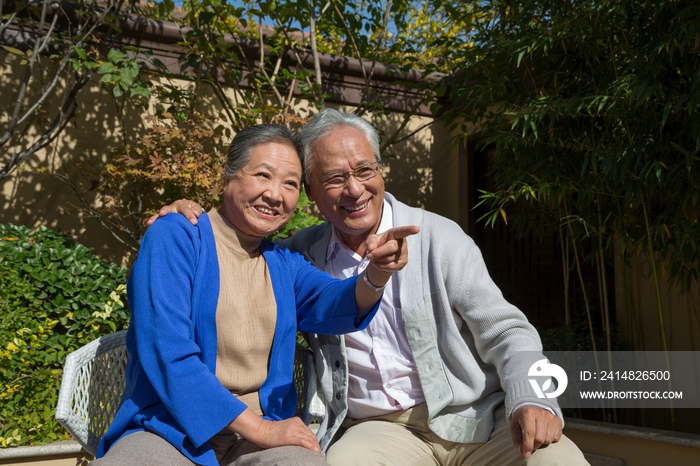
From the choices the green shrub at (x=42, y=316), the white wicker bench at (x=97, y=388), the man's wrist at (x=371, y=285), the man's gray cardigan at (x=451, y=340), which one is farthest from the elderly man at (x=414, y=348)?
the green shrub at (x=42, y=316)

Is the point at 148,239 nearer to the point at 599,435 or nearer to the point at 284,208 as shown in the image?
the point at 284,208

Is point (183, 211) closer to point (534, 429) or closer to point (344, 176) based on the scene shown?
point (344, 176)

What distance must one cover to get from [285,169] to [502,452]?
3.46ft

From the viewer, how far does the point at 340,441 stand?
205 cm

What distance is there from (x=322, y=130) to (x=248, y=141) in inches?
12.6

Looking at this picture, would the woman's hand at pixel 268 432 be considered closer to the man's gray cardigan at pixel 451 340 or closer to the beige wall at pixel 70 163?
the man's gray cardigan at pixel 451 340

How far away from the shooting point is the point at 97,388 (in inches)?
81.0

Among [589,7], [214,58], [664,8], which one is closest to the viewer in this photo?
[664,8]

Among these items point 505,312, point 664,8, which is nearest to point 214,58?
point 664,8

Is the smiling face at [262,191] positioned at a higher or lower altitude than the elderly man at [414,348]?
higher

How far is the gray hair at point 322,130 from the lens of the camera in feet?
7.43

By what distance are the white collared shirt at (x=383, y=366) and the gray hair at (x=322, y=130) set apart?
1.57 feet

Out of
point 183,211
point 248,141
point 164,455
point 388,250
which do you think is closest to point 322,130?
point 248,141

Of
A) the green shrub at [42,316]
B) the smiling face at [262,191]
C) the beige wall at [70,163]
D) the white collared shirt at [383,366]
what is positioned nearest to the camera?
the smiling face at [262,191]
